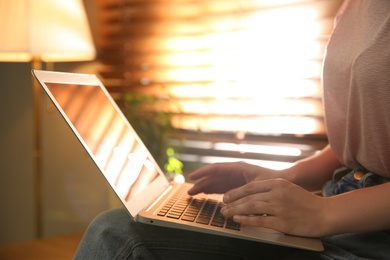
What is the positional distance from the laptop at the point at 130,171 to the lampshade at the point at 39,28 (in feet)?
2.03

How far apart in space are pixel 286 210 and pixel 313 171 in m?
0.30

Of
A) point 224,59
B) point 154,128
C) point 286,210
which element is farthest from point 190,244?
point 224,59

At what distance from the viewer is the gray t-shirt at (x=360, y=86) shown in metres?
0.60

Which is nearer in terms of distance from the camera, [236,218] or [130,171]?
[236,218]

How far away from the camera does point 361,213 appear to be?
552mm

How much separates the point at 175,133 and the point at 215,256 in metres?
1.09

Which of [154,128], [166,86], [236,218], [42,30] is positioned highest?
[42,30]

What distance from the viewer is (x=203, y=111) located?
1.66 m

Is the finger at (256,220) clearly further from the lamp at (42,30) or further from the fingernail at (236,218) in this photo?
the lamp at (42,30)

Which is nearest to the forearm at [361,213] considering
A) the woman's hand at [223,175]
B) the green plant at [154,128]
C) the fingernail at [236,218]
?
the fingernail at [236,218]

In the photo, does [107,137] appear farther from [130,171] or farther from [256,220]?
[256,220]

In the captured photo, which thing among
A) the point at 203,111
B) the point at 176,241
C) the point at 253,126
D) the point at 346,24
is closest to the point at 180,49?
the point at 203,111

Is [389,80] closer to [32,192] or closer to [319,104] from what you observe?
[319,104]

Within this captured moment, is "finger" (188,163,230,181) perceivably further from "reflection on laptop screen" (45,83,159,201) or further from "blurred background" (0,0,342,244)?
"blurred background" (0,0,342,244)
